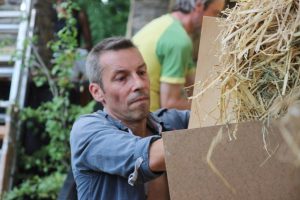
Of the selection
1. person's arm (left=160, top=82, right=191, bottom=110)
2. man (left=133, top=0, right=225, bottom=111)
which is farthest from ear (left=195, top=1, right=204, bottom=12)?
person's arm (left=160, top=82, right=191, bottom=110)

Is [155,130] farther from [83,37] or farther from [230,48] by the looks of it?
[83,37]

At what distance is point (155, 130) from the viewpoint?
2092 millimetres

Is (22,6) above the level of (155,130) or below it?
above

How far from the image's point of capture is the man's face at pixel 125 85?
6.53 ft

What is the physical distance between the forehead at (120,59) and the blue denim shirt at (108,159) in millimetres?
184

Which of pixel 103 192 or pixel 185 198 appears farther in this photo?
pixel 103 192

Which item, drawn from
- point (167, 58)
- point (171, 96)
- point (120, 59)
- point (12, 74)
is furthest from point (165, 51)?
point (12, 74)

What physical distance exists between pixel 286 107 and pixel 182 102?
6.55ft

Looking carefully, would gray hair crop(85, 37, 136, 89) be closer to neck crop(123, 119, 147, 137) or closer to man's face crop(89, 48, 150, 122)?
man's face crop(89, 48, 150, 122)

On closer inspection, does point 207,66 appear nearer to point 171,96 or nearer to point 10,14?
point 171,96

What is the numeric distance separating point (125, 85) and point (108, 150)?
1.31 feet

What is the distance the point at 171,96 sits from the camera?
10.3 ft

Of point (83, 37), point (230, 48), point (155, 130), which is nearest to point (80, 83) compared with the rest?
point (83, 37)

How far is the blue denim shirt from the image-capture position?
158 cm
